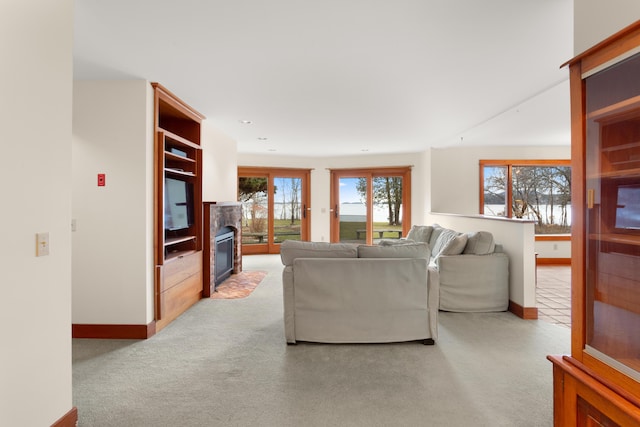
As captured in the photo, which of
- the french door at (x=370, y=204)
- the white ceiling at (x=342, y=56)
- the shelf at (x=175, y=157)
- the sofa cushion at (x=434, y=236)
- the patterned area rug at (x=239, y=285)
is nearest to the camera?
the white ceiling at (x=342, y=56)

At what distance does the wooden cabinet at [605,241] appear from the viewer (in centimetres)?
123

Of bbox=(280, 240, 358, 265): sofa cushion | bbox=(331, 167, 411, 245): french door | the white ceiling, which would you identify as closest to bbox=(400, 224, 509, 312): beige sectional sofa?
bbox=(280, 240, 358, 265): sofa cushion

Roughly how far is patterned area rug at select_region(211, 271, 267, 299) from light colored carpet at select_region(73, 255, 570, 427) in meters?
1.14

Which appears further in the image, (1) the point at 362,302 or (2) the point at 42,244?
(1) the point at 362,302

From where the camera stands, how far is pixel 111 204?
3020 mm

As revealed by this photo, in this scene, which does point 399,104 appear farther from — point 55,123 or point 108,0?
point 55,123

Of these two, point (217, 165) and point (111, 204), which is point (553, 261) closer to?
point (217, 165)

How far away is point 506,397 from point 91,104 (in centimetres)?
418

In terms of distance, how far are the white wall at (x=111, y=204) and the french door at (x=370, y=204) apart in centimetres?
546

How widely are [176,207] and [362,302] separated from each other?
8.01 ft

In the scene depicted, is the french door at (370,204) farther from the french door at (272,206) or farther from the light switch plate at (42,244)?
the light switch plate at (42,244)

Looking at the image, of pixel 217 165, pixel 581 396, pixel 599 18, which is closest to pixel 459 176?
pixel 217 165

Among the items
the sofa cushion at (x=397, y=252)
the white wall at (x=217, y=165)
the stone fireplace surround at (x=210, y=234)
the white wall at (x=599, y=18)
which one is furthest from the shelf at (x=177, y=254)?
the white wall at (x=599, y=18)

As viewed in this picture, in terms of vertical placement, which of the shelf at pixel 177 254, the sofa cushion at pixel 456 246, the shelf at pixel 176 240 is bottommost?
the shelf at pixel 177 254
